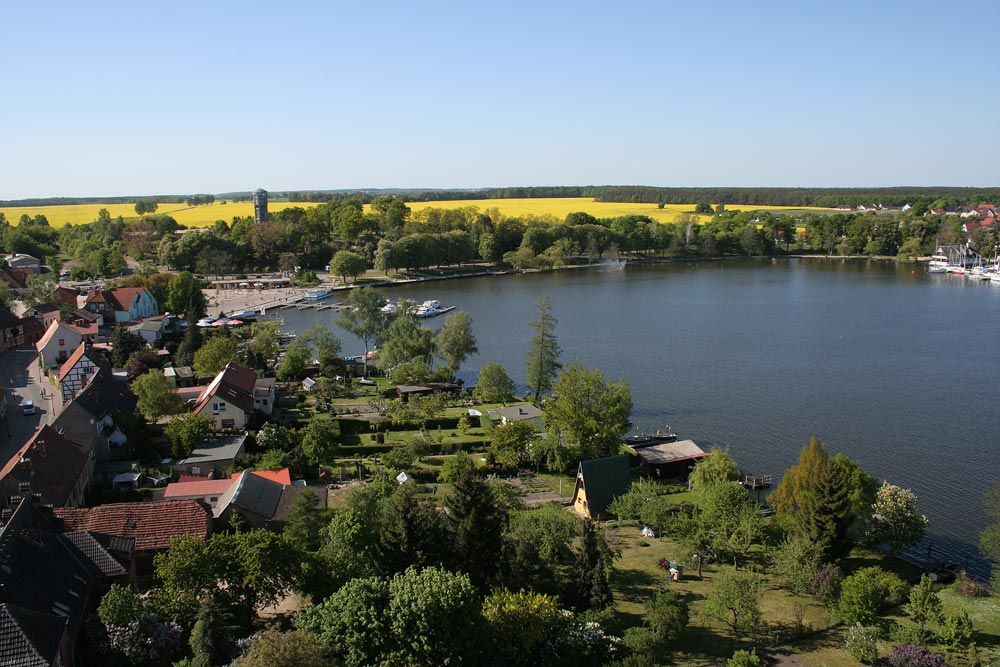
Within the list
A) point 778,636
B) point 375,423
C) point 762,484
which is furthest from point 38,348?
point 778,636

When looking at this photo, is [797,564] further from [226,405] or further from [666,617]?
[226,405]

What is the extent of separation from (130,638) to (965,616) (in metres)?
11.2

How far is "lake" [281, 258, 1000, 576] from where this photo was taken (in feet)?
63.6

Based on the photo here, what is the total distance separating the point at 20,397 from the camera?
22.6 m

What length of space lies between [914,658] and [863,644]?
2.03ft

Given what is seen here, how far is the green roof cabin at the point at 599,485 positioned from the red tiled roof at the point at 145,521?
7330mm

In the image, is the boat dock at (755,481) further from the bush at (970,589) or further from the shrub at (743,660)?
the shrub at (743,660)

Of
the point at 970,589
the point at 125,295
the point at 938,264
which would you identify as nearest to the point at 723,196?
the point at 938,264

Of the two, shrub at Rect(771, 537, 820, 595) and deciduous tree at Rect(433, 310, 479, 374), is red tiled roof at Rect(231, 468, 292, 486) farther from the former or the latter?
deciduous tree at Rect(433, 310, 479, 374)

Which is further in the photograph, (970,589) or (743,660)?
(970,589)

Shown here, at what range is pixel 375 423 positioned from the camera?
789 inches

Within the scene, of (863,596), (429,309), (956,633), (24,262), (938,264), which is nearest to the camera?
(956,633)

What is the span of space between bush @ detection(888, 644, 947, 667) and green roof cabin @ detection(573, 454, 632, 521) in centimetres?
626

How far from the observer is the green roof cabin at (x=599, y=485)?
15.7m
